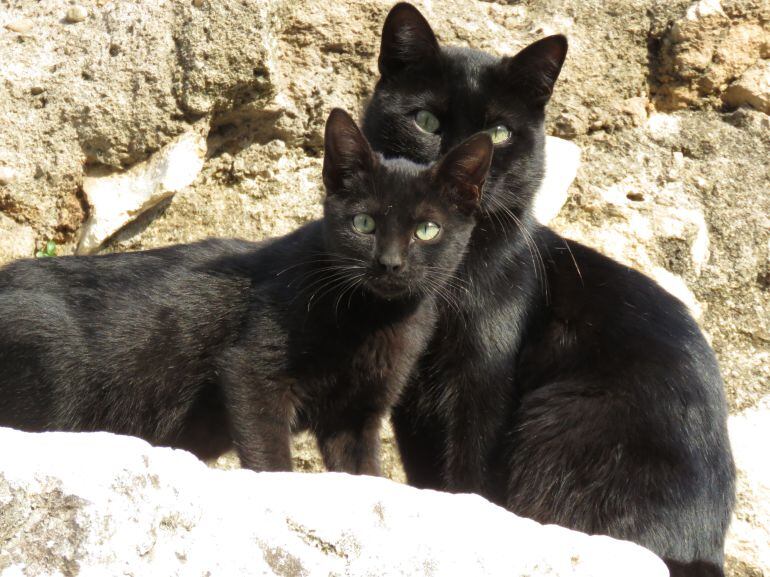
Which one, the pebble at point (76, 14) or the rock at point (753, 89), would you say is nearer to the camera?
the pebble at point (76, 14)

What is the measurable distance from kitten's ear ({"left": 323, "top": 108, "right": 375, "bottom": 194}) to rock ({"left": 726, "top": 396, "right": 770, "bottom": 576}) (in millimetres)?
2191

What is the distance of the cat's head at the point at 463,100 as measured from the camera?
3809 millimetres

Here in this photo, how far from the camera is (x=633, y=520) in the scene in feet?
10.7

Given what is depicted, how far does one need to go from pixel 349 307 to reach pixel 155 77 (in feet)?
5.59

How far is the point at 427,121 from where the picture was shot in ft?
12.7

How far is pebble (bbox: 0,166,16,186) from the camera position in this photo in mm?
4383

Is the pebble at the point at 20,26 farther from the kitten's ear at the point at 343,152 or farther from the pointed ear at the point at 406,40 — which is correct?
the kitten's ear at the point at 343,152

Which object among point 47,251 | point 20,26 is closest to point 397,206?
point 47,251

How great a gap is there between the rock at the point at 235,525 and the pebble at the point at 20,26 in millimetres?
3169

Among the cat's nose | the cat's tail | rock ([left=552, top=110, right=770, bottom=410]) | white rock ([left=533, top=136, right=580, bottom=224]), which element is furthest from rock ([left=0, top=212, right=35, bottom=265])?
the cat's tail

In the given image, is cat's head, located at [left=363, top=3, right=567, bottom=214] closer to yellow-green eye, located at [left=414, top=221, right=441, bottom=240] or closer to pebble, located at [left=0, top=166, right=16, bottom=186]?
yellow-green eye, located at [left=414, top=221, right=441, bottom=240]

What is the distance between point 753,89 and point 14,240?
11.7 feet

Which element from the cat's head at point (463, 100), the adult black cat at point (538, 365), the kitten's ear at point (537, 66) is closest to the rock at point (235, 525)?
the adult black cat at point (538, 365)

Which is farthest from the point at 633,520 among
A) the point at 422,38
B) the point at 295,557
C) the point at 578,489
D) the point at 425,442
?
the point at 422,38
